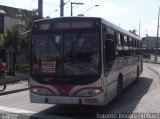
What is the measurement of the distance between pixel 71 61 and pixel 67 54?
26 cm

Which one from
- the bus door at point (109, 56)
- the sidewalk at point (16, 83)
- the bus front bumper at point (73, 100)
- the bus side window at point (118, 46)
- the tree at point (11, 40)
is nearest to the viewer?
the bus front bumper at point (73, 100)

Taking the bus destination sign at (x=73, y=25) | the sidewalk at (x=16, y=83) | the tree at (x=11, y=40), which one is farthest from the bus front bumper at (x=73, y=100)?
the tree at (x=11, y=40)

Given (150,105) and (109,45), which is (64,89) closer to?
(109,45)

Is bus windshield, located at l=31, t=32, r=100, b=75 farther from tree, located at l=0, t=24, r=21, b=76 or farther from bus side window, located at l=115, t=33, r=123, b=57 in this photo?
tree, located at l=0, t=24, r=21, b=76

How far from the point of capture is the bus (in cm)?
1123

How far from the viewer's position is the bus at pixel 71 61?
36.8 feet

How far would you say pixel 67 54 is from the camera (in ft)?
37.6

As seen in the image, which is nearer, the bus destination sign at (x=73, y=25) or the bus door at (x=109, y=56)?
the bus destination sign at (x=73, y=25)

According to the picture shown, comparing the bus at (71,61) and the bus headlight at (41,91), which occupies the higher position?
the bus at (71,61)

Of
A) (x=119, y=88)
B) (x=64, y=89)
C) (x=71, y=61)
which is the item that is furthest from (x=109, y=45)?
(x=119, y=88)

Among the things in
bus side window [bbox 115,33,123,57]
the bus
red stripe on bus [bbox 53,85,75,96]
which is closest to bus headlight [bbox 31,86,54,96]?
the bus

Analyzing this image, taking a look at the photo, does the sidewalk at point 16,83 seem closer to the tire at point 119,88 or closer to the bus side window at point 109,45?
the tire at point 119,88

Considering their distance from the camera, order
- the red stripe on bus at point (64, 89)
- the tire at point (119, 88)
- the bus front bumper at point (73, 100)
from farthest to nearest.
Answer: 1. the tire at point (119, 88)
2. the red stripe on bus at point (64, 89)
3. the bus front bumper at point (73, 100)

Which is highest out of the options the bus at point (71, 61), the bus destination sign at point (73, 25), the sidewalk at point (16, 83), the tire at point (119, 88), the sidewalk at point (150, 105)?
the bus destination sign at point (73, 25)
